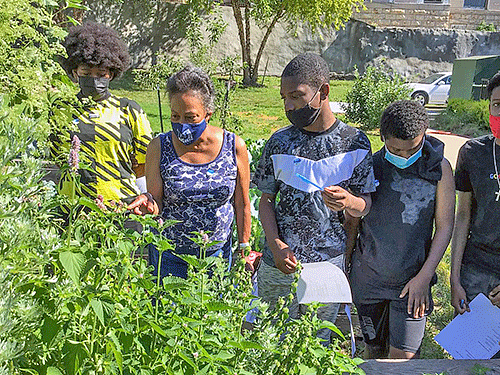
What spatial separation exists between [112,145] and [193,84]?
1.83ft

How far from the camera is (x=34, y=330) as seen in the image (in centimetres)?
115

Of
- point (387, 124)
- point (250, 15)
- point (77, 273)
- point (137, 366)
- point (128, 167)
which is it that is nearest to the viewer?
point (77, 273)

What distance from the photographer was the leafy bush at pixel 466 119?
11680 millimetres

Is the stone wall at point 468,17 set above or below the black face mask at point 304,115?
above

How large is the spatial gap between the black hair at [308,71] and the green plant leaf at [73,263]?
146cm

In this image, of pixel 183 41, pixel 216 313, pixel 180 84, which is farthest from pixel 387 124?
pixel 183 41

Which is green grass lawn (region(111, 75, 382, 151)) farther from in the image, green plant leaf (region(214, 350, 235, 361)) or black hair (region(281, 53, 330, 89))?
green plant leaf (region(214, 350, 235, 361))

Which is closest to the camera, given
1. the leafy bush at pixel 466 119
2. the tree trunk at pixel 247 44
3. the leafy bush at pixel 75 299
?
the leafy bush at pixel 75 299

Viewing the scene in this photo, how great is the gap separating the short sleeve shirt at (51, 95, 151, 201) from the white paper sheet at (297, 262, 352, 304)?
1.15 m

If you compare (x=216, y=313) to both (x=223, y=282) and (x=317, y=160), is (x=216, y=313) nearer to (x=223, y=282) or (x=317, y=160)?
(x=223, y=282)

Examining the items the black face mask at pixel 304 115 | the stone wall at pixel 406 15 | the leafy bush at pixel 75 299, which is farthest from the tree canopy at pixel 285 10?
the leafy bush at pixel 75 299

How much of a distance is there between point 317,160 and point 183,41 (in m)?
18.1

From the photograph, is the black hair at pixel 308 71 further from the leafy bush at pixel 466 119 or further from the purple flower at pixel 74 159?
the leafy bush at pixel 466 119

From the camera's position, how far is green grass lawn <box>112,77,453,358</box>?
4.12 m
